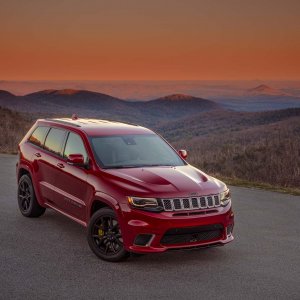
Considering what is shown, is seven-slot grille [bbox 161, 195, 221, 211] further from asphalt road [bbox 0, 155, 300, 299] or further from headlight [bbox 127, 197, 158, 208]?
asphalt road [bbox 0, 155, 300, 299]

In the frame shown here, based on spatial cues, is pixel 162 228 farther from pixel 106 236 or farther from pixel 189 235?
pixel 106 236

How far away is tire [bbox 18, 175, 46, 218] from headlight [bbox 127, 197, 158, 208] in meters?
3.13

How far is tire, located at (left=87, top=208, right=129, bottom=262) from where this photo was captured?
301 inches

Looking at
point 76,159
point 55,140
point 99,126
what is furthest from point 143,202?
point 55,140

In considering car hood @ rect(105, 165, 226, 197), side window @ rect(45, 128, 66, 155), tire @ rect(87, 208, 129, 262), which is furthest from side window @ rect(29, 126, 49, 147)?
tire @ rect(87, 208, 129, 262)

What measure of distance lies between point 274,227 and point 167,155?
2369mm

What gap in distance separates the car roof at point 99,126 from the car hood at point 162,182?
1.10 metres

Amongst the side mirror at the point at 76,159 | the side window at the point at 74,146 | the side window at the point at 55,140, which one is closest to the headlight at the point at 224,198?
the side mirror at the point at 76,159

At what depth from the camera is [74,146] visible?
8977 millimetres

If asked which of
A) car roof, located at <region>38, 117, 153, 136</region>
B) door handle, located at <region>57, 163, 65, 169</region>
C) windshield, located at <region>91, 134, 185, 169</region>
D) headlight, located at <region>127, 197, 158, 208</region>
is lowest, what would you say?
headlight, located at <region>127, 197, 158, 208</region>

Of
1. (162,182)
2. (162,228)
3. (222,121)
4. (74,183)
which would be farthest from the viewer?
(222,121)

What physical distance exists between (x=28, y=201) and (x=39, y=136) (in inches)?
43.4

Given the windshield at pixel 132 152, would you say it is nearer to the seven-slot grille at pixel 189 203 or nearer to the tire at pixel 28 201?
the seven-slot grille at pixel 189 203

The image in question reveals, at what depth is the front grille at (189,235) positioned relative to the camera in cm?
743
